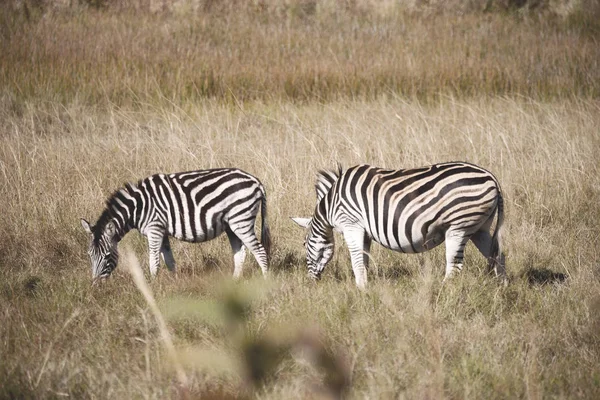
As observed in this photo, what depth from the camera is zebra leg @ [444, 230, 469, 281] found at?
175 inches

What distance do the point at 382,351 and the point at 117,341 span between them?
5.21 ft

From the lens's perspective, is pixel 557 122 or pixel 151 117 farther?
pixel 151 117

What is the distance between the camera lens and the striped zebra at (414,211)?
14.2 feet

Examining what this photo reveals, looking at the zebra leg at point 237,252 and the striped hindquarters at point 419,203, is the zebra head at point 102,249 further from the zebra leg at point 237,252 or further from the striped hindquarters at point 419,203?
the striped hindquarters at point 419,203

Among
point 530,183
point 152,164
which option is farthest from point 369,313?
point 152,164

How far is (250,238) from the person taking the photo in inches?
198

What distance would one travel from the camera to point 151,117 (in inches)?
391

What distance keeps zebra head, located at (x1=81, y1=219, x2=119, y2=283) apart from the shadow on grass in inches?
122

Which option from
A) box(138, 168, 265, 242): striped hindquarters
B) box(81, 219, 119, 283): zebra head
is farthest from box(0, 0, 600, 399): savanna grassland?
box(138, 168, 265, 242): striped hindquarters

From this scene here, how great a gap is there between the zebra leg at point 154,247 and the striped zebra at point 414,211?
3.80ft

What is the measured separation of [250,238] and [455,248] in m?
1.55

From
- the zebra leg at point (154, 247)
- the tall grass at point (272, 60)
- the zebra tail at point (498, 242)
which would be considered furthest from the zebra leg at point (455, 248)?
the tall grass at point (272, 60)

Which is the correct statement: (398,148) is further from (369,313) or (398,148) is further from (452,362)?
(452,362)

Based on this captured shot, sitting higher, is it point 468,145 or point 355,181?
point 355,181
